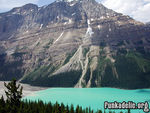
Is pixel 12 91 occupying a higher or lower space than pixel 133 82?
higher

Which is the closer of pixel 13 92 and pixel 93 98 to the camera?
pixel 13 92

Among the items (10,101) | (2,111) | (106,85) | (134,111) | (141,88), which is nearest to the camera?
(10,101)

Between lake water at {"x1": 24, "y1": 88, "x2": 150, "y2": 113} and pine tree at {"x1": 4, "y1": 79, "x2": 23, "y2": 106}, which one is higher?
pine tree at {"x1": 4, "y1": 79, "x2": 23, "y2": 106}

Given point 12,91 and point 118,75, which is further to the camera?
point 118,75

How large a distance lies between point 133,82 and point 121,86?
13.0 m

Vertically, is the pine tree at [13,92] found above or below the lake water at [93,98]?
above

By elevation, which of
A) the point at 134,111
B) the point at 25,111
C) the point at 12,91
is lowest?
the point at 134,111

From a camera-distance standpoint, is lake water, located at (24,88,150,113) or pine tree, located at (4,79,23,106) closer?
pine tree, located at (4,79,23,106)

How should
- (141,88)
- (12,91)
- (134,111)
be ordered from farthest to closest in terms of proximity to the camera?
(141,88) < (134,111) < (12,91)

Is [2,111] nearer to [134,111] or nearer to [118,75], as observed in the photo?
[134,111]

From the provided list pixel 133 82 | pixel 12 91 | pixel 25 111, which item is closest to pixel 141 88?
pixel 133 82

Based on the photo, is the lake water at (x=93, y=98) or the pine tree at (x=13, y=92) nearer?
the pine tree at (x=13, y=92)

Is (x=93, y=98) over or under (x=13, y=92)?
under

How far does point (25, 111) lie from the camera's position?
191ft
